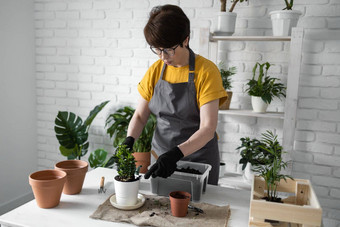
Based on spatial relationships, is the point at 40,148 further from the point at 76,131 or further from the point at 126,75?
the point at 126,75

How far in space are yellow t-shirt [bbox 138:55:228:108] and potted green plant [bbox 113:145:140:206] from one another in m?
0.54

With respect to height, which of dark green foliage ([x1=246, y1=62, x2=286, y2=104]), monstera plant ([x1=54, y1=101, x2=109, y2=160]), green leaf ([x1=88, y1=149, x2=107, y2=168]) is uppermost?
dark green foliage ([x1=246, y1=62, x2=286, y2=104])

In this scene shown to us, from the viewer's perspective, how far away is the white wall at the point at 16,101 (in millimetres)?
2865

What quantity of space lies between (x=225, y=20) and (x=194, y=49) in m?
0.43

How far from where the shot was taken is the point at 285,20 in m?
2.11

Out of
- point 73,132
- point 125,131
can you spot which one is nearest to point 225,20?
point 125,131

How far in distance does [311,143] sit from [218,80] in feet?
4.03

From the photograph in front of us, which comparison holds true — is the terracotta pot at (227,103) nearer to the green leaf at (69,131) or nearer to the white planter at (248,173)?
the white planter at (248,173)

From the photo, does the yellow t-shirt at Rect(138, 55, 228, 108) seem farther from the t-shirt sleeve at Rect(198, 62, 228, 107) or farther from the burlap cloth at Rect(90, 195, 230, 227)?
the burlap cloth at Rect(90, 195, 230, 227)

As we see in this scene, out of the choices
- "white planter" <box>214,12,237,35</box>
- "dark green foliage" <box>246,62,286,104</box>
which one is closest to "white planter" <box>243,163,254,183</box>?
"dark green foliage" <box>246,62,286,104</box>

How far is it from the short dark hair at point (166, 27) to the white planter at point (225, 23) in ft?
2.95

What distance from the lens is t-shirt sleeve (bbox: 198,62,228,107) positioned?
1.57 m

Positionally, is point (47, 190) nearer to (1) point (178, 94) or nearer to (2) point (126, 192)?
(2) point (126, 192)

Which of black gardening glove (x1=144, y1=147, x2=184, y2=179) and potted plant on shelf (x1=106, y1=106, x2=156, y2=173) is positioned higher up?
black gardening glove (x1=144, y1=147, x2=184, y2=179)
